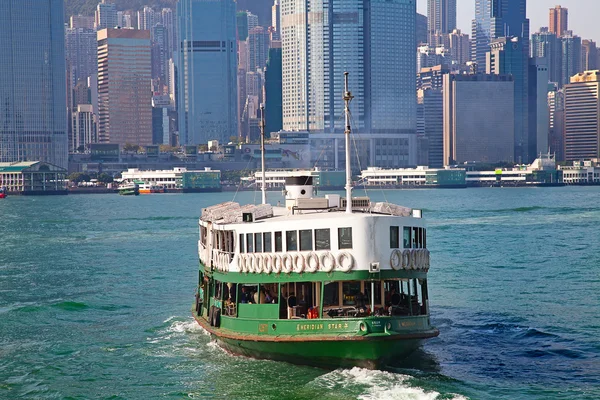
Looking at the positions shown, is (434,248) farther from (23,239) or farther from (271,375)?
(271,375)

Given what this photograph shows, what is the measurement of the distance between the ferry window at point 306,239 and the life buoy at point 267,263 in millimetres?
1077

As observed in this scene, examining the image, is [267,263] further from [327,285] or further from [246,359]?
[246,359]

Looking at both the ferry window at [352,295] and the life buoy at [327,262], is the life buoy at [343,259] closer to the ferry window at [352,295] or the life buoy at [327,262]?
the life buoy at [327,262]

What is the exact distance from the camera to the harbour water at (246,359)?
102ft

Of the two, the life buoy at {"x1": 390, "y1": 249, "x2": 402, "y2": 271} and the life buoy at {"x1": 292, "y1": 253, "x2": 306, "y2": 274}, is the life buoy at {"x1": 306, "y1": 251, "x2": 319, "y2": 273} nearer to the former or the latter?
the life buoy at {"x1": 292, "y1": 253, "x2": 306, "y2": 274}

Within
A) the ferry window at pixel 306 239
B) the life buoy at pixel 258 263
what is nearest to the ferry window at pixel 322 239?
the ferry window at pixel 306 239

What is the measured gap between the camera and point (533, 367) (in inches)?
1325

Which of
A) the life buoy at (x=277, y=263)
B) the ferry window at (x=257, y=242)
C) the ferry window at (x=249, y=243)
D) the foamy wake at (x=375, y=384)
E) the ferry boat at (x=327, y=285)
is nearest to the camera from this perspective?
the foamy wake at (x=375, y=384)

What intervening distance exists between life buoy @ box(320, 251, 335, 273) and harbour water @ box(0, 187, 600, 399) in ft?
9.42

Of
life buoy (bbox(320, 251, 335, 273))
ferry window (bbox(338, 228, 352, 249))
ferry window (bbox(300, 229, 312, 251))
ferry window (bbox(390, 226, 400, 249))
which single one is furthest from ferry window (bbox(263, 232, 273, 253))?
ferry window (bbox(390, 226, 400, 249))

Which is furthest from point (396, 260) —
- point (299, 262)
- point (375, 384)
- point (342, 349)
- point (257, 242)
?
point (257, 242)

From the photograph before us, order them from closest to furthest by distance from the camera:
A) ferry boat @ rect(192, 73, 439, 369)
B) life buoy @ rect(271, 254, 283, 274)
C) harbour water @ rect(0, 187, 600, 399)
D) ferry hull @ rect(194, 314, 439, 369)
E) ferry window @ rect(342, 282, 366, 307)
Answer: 1. ferry hull @ rect(194, 314, 439, 369)
2. ferry boat @ rect(192, 73, 439, 369)
3. ferry window @ rect(342, 282, 366, 307)
4. harbour water @ rect(0, 187, 600, 399)
5. life buoy @ rect(271, 254, 283, 274)

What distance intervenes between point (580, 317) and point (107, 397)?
1966 cm

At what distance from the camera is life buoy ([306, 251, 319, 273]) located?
30.6 m
